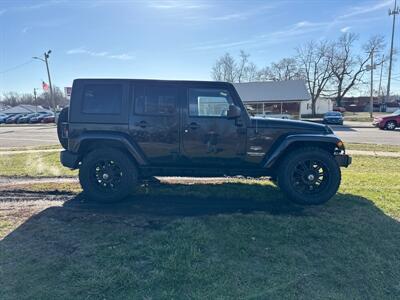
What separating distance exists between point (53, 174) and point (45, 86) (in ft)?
119

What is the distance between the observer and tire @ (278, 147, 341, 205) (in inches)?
187

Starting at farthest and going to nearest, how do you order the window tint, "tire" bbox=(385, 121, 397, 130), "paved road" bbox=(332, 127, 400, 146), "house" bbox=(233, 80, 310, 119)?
"house" bbox=(233, 80, 310, 119) < "tire" bbox=(385, 121, 397, 130) < "paved road" bbox=(332, 127, 400, 146) < the window tint

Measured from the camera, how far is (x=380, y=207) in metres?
4.66

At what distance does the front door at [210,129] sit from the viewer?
478cm

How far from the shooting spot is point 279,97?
33.7 meters

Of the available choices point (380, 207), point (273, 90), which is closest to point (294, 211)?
point (380, 207)

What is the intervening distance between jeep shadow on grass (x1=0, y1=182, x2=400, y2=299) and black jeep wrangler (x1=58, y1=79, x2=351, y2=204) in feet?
1.45

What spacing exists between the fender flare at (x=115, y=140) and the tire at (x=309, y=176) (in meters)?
2.41

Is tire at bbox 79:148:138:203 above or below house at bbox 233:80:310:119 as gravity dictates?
below

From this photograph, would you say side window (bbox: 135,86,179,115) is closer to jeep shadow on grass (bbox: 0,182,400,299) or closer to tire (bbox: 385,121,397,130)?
jeep shadow on grass (bbox: 0,182,400,299)

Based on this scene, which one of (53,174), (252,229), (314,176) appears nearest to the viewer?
(252,229)

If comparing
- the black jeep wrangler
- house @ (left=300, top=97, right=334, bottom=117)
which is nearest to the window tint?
the black jeep wrangler

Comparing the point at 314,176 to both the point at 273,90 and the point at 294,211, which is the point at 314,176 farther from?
the point at 273,90

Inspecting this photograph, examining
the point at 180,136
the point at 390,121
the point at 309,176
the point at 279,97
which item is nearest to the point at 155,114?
the point at 180,136
